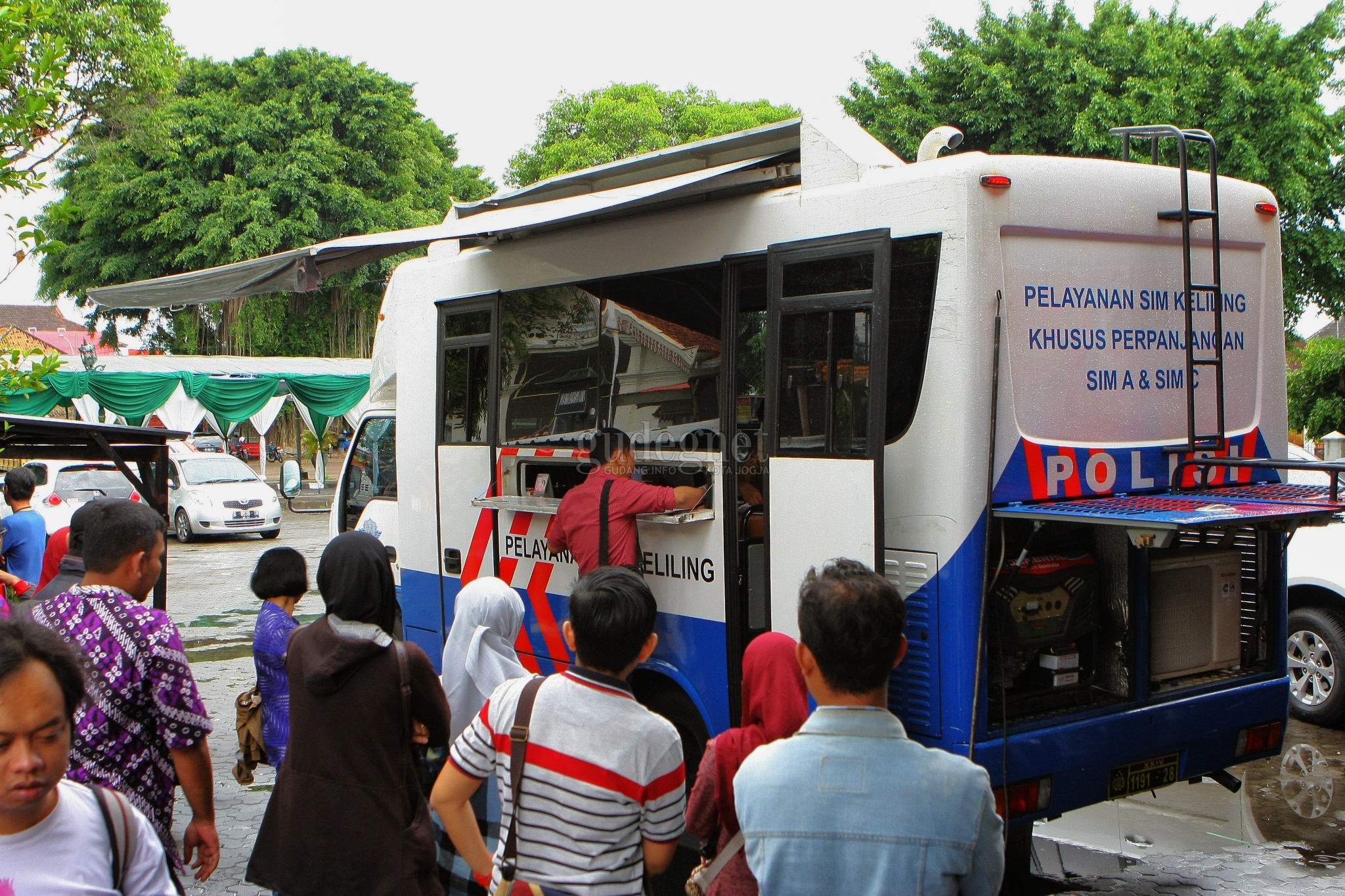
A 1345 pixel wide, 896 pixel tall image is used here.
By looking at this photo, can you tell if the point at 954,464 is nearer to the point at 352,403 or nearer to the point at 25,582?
the point at 25,582

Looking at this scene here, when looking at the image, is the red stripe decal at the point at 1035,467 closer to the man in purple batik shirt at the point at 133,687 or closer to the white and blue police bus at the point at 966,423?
the white and blue police bus at the point at 966,423

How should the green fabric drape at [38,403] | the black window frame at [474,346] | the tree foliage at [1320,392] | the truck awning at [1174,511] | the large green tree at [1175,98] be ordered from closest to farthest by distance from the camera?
the truck awning at [1174,511] < the black window frame at [474,346] < the large green tree at [1175,98] < the green fabric drape at [38,403] < the tree foliage at [1320,392]

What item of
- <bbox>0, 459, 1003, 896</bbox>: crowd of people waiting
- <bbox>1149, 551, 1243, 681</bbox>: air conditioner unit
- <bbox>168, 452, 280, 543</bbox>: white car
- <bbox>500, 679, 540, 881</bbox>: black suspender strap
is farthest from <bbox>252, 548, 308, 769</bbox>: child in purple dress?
<bbox>168, 452, 280, 543</bbox>: white car

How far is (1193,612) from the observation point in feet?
15.7

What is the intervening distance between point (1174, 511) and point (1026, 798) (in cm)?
116

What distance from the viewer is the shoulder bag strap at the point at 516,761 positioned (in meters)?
2.52

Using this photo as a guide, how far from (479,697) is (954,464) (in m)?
1.94

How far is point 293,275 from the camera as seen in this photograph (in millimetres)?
6418

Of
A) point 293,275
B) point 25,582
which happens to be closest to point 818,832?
point 293,275

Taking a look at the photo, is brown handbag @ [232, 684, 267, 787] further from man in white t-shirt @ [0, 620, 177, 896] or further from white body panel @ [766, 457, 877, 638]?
man in white t-shirt @ [0, 620, 177, 896]

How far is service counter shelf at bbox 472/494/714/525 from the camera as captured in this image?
4793 mm

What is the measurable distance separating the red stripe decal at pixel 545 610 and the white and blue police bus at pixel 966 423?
0.02m

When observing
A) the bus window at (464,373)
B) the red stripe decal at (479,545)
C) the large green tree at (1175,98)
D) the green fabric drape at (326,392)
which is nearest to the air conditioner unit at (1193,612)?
the red stripe decal at (479,545)

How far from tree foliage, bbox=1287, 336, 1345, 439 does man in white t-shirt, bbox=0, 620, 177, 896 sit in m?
21.7
